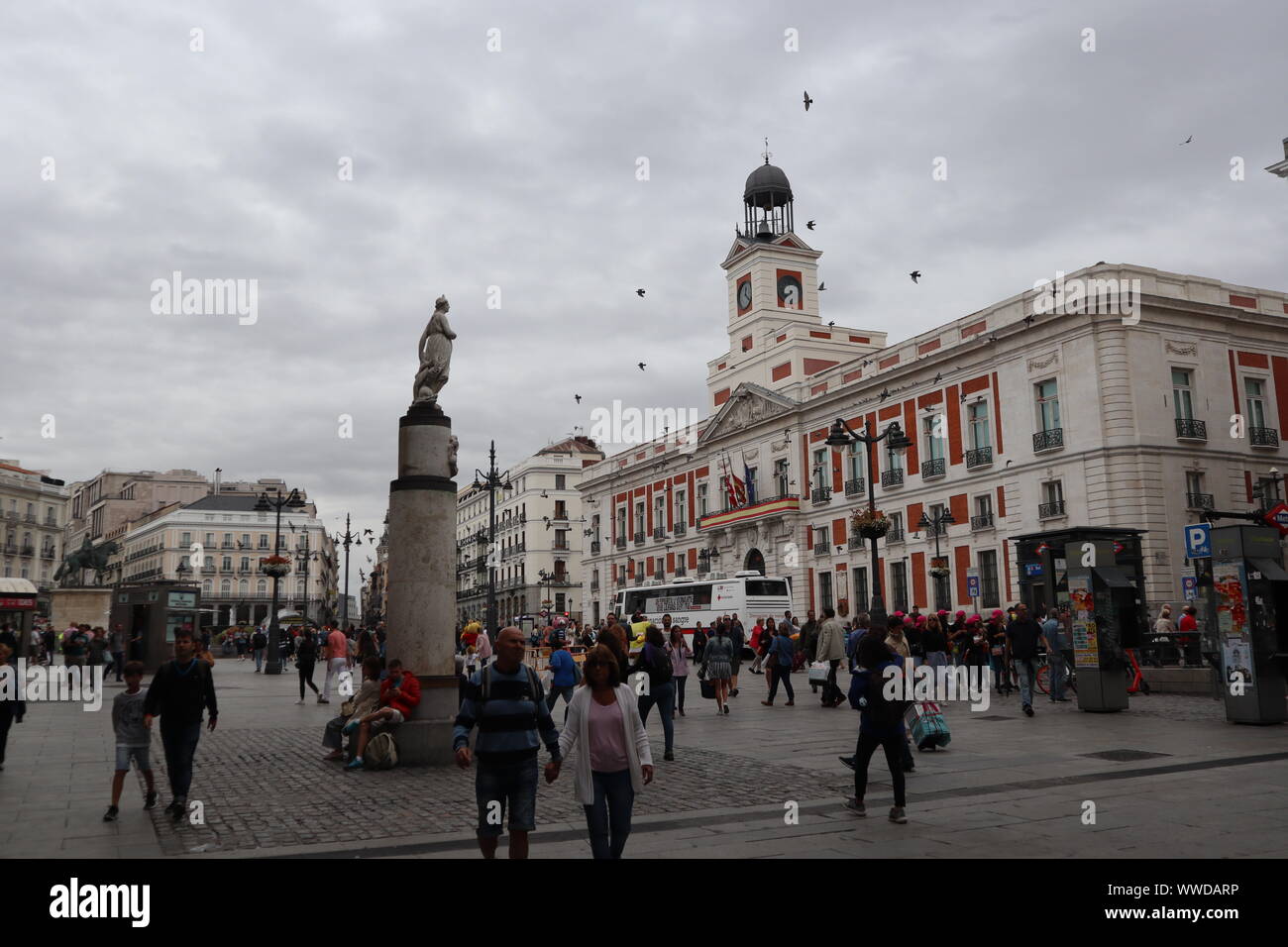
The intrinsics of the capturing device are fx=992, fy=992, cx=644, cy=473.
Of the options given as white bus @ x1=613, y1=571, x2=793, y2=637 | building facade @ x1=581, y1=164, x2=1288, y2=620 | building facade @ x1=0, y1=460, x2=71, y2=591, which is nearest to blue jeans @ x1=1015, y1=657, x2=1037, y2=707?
building facade @ x1=581, y1=164, x2=1288, y2=620

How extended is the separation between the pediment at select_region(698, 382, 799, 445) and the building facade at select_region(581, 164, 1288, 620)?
0.14 meters

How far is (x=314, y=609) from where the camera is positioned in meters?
120

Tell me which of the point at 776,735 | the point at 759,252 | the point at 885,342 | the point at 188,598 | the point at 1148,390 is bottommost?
the point at 776,735

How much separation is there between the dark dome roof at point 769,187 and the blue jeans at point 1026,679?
4872 cm

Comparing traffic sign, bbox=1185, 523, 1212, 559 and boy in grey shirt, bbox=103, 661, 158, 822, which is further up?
traffic sign, bbox=1185, 523, 1212, 559

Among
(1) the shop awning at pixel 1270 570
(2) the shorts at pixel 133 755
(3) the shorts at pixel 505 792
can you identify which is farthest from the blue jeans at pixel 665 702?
(1) the shop awning at pixel 1270 570

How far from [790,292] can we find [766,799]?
50.6 metres

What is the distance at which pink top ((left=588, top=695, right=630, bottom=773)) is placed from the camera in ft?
19.1

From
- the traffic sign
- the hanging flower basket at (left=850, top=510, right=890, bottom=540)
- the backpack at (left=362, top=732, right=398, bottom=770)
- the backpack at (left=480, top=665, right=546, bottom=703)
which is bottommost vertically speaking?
the backpack at (left=362, top=732, right=398, bottom=770)

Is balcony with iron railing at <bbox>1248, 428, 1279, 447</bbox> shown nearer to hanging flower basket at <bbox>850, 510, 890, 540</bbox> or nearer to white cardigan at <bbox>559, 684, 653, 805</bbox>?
hanging flower basket at <bbox>850, 510, 890, 540</bbox>

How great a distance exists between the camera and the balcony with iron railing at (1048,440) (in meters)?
35.2

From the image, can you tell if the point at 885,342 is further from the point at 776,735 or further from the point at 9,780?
the point at 9,780
